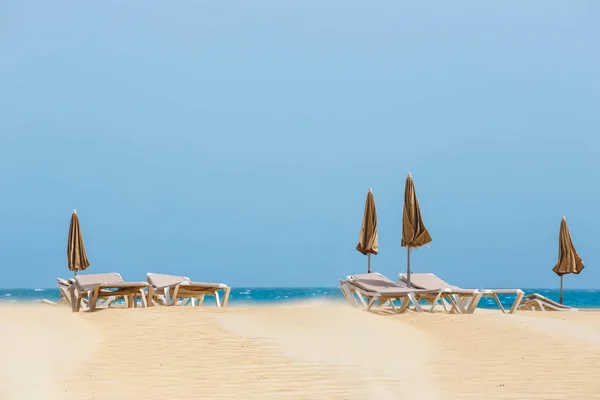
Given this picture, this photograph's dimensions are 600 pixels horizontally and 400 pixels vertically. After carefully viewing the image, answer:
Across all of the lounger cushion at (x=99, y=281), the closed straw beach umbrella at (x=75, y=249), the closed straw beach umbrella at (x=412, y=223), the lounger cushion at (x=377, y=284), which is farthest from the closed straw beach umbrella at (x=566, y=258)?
the closed straw beach umbrella at (x=75, y=249)

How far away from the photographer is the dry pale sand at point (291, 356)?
251 inches

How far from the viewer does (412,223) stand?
13.9 m

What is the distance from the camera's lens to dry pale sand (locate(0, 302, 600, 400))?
6.38m

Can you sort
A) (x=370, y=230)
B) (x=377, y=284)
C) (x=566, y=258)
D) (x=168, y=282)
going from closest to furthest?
(x=377, y=284), (x=168, y=282), (x=370, y=230), (x=566, y=258)

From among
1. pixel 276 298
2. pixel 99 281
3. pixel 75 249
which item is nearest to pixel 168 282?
pixel 99 281

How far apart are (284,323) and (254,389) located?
3982 mm

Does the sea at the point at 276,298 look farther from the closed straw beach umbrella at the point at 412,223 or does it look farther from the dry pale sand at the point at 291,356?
the dry pale sand at the point at 291,356

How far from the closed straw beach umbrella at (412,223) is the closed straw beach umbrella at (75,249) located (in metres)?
7.42

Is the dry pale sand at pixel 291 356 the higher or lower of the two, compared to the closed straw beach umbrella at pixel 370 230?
lower

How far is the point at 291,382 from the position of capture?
669 centimetres

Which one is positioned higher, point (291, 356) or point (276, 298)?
point (291, 356)

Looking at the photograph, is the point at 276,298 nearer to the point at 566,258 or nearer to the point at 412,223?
the point at 566,258

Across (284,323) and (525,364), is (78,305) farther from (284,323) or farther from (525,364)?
(525,364)

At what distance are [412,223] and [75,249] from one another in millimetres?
7703
